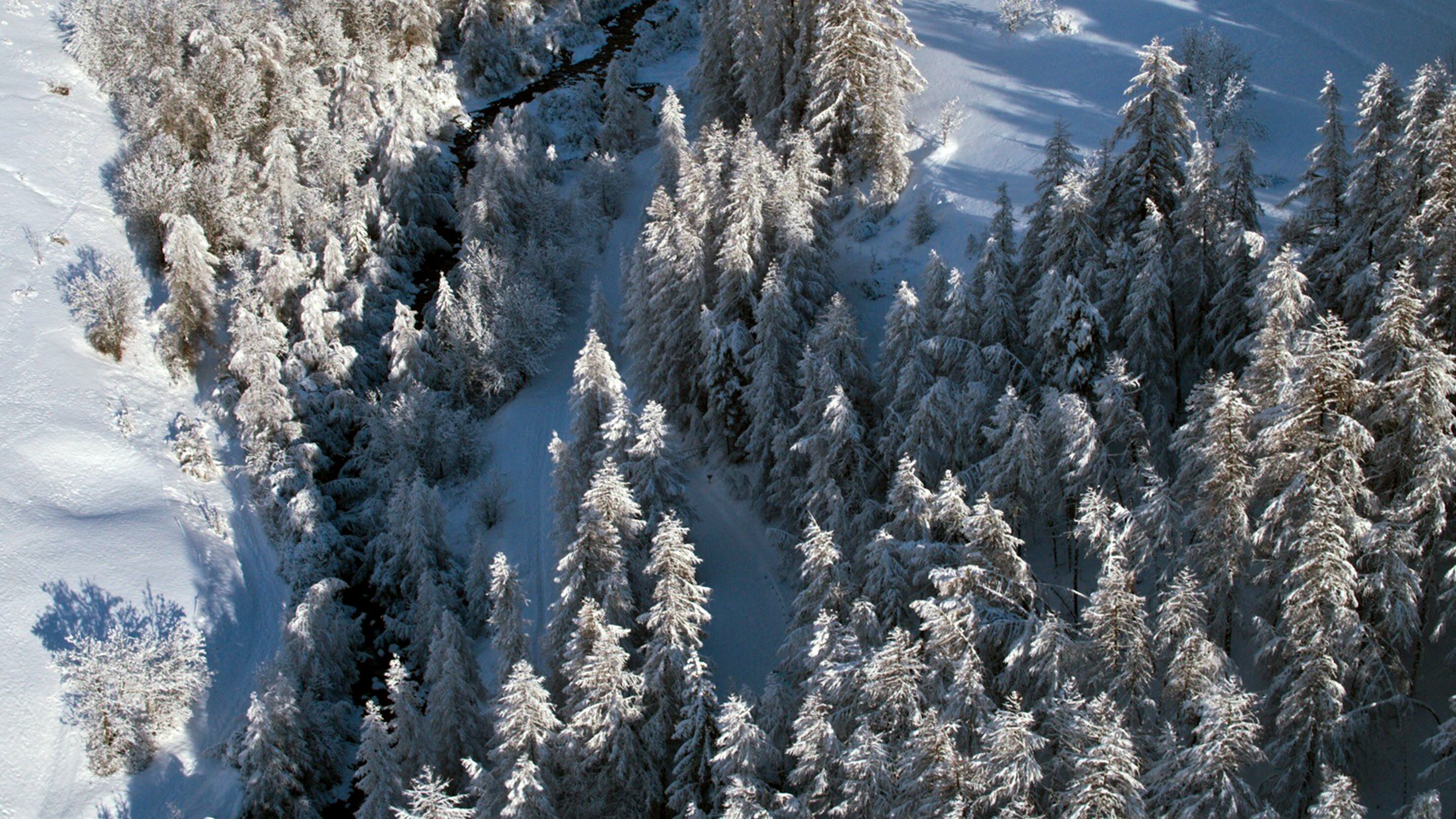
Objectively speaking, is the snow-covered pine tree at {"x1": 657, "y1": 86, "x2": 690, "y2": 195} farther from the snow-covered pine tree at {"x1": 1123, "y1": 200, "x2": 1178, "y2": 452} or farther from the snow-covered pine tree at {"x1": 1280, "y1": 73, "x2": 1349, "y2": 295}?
the snow-covered pine tree at {"x1": 1280, "y1": 73, "x2": 1349, "y2": 295}

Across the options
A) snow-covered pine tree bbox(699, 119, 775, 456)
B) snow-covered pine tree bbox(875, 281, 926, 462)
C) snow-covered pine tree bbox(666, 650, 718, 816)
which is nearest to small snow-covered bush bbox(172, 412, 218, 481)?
snow-covered pine tree bbox(699, 119, 775, 456)

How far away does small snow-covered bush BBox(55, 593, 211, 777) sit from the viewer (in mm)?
31391

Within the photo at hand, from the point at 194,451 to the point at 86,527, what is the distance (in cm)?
584

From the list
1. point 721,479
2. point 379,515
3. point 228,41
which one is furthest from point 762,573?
point 228,41

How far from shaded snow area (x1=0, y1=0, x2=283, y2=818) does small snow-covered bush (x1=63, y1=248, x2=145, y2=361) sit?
0.60 metres

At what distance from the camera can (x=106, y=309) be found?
4419 cm

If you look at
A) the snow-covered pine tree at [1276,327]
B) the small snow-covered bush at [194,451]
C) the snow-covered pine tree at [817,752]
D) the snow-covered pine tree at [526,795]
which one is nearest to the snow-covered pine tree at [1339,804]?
the snow-covered pine tree at [1276,327]

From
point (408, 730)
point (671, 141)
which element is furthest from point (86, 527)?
point (671, 141)

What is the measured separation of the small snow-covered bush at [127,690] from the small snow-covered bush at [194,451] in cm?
894

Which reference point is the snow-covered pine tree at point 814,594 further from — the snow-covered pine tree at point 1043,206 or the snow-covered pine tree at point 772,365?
the snow-covered pine tree at point 1043,206

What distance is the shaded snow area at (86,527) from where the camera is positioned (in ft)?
103

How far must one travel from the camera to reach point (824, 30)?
4103cm

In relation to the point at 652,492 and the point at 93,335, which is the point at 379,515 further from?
the point at 93,335

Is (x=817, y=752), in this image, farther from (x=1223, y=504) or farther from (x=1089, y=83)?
(x=1089, y=83)
